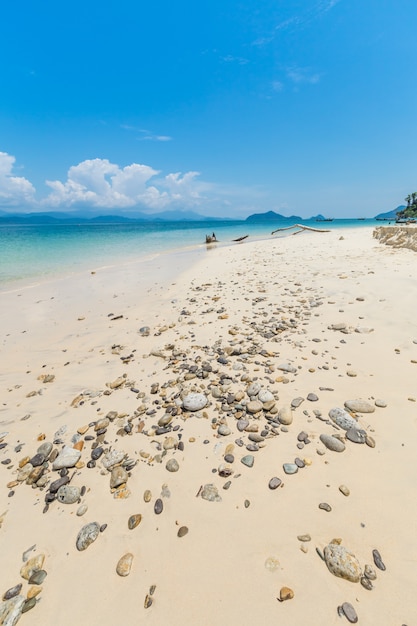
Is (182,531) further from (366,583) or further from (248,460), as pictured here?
(366,583)

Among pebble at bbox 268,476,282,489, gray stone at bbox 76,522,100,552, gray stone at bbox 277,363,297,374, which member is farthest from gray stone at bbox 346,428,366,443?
gray stone at bbox 76,522,100,552

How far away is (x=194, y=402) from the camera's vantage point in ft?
12.7

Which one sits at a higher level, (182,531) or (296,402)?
(296,402)

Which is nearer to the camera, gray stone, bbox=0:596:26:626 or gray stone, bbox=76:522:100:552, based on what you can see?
gray stone, bbox=0:596:26:626

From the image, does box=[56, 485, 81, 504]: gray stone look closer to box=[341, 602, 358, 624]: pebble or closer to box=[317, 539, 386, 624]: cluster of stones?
box=[317, 539, 386, 624]: cluster of stones

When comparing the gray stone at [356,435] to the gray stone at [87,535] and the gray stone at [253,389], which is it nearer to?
the gray stone at [253,389]

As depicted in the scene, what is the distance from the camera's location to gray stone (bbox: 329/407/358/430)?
327 centimetres

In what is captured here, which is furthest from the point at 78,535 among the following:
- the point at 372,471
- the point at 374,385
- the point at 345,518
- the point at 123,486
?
the point at 374,385

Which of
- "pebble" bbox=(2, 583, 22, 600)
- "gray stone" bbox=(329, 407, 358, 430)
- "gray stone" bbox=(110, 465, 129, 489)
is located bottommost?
"pebble" bbox=(2, 583, 22, 600)

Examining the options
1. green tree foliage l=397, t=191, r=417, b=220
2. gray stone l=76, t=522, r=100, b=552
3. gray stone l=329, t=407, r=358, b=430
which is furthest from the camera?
green tree foliage l=397, t=191, r=417, b=220

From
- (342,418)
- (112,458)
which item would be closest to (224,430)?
(112,458)

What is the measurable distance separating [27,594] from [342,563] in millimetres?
2536

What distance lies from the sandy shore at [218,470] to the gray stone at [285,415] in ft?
0.11

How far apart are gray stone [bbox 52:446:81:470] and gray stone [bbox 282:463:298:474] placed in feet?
8.35
